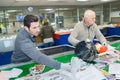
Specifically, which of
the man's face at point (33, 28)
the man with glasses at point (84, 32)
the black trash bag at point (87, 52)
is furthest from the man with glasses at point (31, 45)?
the man with glasses at point (84, 32)

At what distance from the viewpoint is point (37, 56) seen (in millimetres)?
1736

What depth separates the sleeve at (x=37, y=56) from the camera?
1.73m

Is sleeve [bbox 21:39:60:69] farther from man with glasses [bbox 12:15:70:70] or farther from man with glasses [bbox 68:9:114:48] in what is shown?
man with glasses [bbox 68:9:114:48]

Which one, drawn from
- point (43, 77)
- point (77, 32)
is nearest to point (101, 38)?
point (77, 32)

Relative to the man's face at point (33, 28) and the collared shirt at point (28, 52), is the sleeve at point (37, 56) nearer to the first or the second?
the collared shirt at point (28, 52)

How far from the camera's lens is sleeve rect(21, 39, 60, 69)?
173cm

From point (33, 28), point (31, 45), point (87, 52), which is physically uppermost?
point (33, 28)

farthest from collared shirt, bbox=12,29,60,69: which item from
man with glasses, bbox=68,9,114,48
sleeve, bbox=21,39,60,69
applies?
man with glasses, bbox=68,9,114,48

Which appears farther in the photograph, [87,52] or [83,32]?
[83,32]

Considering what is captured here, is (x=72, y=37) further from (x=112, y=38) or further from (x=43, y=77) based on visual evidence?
(x=112, y=38)

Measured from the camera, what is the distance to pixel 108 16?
47.1 ft

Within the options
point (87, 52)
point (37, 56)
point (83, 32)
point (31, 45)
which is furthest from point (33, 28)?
point (83, 32)

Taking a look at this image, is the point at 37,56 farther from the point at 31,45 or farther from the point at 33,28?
the point at 33,28

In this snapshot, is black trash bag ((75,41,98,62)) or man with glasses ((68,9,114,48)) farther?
man with glasses ((68,9,114,48))
